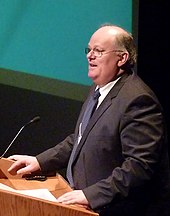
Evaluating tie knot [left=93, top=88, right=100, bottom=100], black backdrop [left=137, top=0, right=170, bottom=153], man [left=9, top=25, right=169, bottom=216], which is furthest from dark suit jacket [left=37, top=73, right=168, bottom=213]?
black backdrop [left=137, top=0, right=170, bottom=153]

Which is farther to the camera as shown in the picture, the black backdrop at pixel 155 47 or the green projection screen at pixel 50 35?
the green projection screen at pixel 50 35

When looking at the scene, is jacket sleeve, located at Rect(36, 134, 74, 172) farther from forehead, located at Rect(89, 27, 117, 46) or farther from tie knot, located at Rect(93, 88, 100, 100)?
forehead, located at Rect(89, 27, 117, 46)

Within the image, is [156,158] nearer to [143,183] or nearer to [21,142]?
[143,183]

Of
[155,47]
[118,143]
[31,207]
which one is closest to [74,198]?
[31,207]

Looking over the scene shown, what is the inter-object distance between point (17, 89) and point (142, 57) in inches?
40.7

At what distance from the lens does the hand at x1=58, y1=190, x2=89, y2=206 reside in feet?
7.43

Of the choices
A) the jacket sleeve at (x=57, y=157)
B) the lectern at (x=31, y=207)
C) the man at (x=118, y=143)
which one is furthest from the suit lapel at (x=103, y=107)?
the lectern at (x=31, y=207)

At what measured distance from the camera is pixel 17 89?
4.23 meters

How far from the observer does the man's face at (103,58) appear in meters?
2.50

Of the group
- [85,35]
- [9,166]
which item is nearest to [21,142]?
[85,35]

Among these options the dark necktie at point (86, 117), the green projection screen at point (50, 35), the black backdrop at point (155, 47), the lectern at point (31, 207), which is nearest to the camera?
the lectern at point (31, 207)

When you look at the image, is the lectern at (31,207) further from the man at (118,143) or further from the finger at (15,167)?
the finger at (15,167)

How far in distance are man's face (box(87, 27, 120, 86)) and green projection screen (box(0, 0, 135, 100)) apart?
1044 millimetres

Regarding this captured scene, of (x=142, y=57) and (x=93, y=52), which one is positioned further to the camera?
(x=142, y=57)
